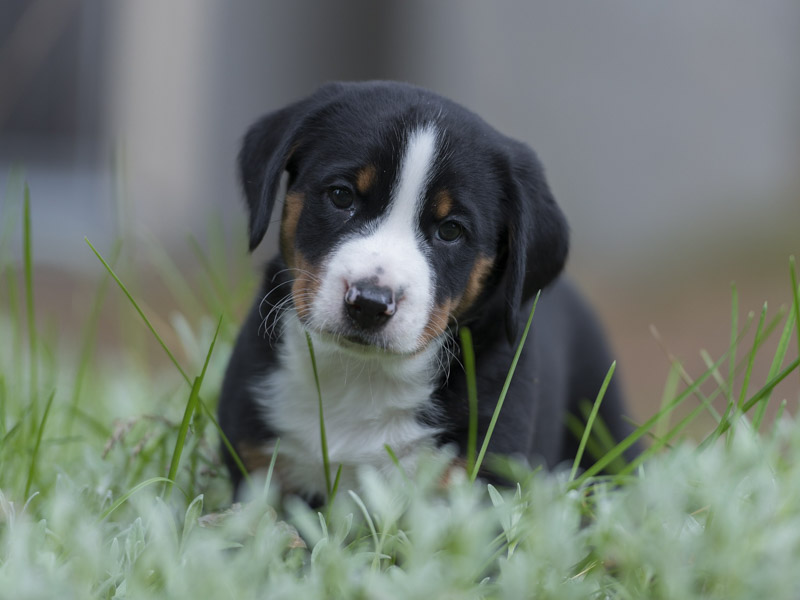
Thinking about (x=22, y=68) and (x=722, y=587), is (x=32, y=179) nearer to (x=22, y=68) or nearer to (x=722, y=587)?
(x=22, y=68)

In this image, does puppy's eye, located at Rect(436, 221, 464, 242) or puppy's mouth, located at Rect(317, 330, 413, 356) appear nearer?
puppy's mouth, located at Rect(317, 330, 413, 356)

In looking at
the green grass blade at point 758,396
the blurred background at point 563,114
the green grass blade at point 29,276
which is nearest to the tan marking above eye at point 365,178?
the green grass blade at point 29,276

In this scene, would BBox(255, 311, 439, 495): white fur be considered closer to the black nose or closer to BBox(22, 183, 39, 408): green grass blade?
the black nose

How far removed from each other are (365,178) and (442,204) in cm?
21

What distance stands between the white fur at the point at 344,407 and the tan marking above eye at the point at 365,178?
423 mm

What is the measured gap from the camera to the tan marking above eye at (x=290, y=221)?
278 cm

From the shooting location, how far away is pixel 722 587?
177cm

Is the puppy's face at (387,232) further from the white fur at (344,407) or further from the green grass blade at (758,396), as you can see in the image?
the green grass blade at (758,396)

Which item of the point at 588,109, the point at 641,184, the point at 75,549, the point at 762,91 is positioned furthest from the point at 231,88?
the point at 75,549

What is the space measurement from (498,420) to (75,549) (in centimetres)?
118

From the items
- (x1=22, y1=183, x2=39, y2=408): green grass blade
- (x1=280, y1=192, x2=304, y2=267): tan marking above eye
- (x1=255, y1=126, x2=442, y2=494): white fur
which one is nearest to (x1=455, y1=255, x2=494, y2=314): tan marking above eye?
(x1=255, y1=126, x2=442, y2=494): white fur

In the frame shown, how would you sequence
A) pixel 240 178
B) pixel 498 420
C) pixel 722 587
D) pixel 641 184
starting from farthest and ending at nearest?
1. pixel 641 184
2. pixel 240 178
3. pixel 498 420
4. pixel 722 587

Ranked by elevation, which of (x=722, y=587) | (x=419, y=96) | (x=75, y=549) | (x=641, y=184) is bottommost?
(x=641, y=184)

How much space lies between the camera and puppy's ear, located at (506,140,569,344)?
2764mm
